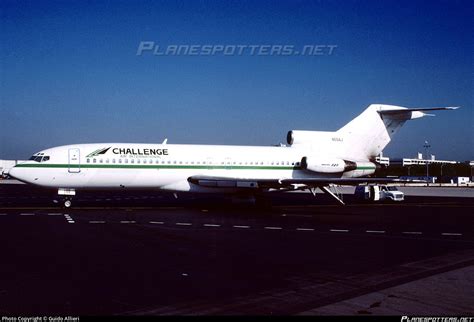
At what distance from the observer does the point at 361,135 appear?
103ft

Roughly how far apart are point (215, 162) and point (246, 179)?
2268 millimetres

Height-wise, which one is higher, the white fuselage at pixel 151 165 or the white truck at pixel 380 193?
the white fuselage at pixel 151 165

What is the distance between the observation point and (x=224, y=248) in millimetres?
12859

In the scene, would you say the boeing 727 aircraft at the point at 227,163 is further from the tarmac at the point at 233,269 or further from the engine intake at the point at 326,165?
the tarmac at the point at 233,269

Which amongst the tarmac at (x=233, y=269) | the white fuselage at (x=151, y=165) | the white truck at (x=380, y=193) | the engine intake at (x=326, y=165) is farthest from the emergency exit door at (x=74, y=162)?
the white truck at (x=380, y=193)

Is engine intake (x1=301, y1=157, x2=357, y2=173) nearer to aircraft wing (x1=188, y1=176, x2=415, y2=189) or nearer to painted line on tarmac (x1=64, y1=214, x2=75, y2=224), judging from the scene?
aircraft wing (x1=188, y1=176, x2=415, y2=189)

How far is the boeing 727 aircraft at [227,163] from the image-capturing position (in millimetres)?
25875

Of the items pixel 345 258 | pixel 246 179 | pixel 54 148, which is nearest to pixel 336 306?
pixel 345 258

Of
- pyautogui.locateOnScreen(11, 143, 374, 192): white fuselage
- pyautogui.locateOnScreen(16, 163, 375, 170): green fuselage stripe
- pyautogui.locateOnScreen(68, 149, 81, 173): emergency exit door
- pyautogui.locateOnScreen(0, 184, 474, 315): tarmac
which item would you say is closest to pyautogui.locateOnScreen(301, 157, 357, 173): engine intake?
pyautogui.locateOnScreen(11, 143, 374, 192): white fuselage

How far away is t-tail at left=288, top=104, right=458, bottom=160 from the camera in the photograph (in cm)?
3114

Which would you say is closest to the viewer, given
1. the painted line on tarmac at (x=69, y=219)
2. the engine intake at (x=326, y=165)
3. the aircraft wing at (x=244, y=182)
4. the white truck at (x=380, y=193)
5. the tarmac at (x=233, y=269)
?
the tarmac at (x=233, y=269)

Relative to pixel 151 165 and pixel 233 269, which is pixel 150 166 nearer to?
pixel 151 165

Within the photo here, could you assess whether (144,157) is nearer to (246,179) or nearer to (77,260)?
(246,179)

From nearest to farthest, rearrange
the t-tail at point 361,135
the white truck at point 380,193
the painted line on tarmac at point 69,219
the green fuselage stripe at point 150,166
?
the painted line on tarmac at point 69,219 → the green fuselage stripe at point 150,166 → the t-tail at point 361,135 → the white truck at point 380,193
